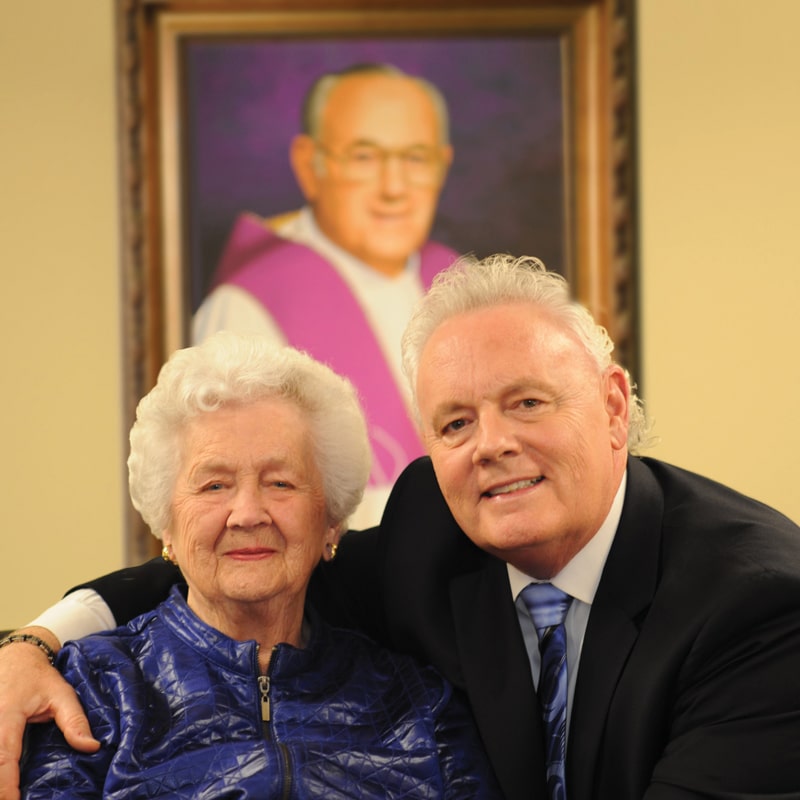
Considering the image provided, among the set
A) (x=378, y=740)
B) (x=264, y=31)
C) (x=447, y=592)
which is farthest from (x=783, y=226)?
(x=378, y=740)

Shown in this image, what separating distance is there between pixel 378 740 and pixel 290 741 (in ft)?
0.49

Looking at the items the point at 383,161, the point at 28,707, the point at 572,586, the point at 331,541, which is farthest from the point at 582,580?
the point at 383,161

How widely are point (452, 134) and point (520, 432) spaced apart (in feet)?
5.64

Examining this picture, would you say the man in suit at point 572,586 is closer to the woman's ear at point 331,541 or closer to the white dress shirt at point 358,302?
the woman's ear at point 331,541

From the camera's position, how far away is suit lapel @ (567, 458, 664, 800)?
167cm

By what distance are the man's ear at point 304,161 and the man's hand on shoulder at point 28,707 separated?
72.7 inches

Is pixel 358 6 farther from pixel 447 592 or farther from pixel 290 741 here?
pixel 290 741

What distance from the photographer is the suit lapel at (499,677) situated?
68.6 inches

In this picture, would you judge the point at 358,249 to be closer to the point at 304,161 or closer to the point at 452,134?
the point at 304,161

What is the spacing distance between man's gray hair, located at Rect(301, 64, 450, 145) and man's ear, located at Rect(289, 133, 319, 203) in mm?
25

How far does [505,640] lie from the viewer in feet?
6.10

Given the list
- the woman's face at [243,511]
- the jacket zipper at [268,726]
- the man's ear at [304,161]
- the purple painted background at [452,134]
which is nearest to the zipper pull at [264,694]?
the jacket zipper at [268,726]

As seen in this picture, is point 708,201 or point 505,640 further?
point 708,201

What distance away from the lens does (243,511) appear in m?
1.78
